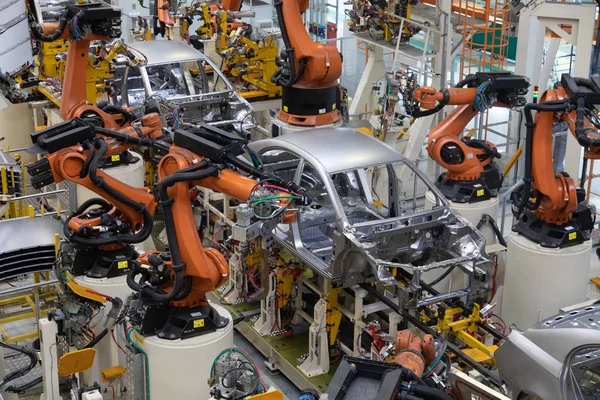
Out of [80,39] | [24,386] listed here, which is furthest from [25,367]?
[80,39]

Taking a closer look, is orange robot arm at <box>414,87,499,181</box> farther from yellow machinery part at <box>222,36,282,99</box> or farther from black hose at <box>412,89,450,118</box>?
yellow machinery part at <box>222,36,282,99</box>

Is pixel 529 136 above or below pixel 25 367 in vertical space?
above

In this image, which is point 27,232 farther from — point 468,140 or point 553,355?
point 553,355

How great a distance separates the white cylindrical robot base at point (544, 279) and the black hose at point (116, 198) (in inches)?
144

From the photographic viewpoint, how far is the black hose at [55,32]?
37.0ft

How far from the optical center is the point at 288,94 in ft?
41.4

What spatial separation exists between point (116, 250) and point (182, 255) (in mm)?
1329

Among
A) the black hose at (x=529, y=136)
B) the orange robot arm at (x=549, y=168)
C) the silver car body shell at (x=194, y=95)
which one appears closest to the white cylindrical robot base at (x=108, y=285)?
the silver car body shell at (x=194, y=95)

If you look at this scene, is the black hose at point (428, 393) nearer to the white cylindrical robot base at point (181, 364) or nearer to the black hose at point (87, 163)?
the white cylindrical robot base at point (181, 364)

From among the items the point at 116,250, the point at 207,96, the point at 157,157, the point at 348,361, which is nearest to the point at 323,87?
the point at 207,96

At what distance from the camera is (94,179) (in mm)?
8594

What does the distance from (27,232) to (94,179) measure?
118 cm

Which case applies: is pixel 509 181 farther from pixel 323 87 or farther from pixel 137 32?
pixel 137 32

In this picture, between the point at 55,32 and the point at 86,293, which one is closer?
the point at 86,293
